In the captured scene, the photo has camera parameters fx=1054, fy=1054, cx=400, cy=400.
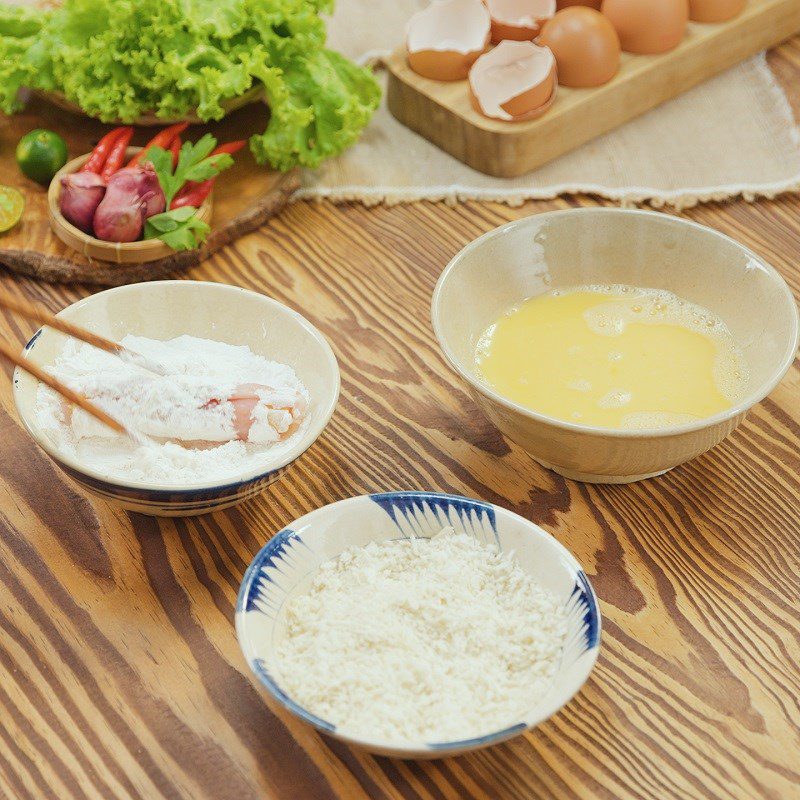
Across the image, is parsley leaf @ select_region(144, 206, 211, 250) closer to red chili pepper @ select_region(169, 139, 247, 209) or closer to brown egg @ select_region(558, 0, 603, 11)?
red chili pepper @ select_region(169, 139, 247, 209)

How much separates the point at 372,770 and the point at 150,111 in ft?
Result: 4.06

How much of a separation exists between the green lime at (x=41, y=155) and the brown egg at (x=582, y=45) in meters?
0.87

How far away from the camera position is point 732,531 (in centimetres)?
128

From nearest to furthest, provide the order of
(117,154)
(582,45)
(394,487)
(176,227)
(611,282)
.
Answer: (394,487), (611,282), (176,227), (117,154), (582,45)

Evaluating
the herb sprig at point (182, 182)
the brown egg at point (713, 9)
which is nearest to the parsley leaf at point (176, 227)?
the herb sprig at point (182, 182)

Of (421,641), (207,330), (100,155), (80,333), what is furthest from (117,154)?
(421,641)

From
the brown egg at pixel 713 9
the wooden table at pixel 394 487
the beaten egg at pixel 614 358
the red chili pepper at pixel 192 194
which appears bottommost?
the wooden table at pixel 394 487

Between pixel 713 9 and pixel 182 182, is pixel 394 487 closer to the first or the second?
pixel 182 182

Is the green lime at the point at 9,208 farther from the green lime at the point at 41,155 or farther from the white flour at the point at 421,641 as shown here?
the white flour at the point at 421,641

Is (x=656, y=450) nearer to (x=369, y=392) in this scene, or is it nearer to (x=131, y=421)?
(x=369, y=392)

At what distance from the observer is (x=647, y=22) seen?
1.92 m

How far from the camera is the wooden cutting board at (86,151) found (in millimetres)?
1653

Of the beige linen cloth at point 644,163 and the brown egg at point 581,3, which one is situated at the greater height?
the brown egg at point 581,3

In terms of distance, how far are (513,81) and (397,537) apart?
39.9 inches
